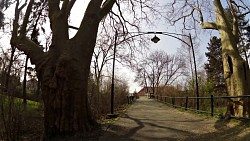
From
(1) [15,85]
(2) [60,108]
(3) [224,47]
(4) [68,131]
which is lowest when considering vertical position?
(4) [68,131]

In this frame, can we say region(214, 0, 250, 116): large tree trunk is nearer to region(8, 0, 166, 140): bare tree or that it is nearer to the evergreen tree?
region(8, 0, 166, 140): bare tree

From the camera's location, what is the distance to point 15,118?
8375mm

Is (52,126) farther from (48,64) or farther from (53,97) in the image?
(48,64)

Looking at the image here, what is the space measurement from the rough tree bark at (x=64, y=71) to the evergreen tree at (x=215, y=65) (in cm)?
4039

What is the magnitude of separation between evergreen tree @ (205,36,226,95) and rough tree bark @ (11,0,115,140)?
40.4 metres

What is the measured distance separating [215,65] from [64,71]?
152ft

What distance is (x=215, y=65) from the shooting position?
51.1 meters

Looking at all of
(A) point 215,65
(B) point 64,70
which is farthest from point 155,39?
(A) point 215,65

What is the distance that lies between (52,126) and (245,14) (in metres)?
10.9

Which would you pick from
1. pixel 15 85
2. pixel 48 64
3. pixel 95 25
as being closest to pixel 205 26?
pixel 95 25

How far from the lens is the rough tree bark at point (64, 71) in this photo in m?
8.63

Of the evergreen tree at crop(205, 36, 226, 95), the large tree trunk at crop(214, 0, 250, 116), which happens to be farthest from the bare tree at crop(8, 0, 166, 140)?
the evergreen tree at crop(205, 36, 226, 95)

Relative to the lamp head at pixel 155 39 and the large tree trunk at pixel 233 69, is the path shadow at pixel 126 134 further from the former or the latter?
the lamp head at pixel 155 39

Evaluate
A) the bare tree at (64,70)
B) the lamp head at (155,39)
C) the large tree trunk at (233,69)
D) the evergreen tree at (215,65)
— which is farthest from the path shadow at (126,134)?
the evergreen tree at (215,65)
